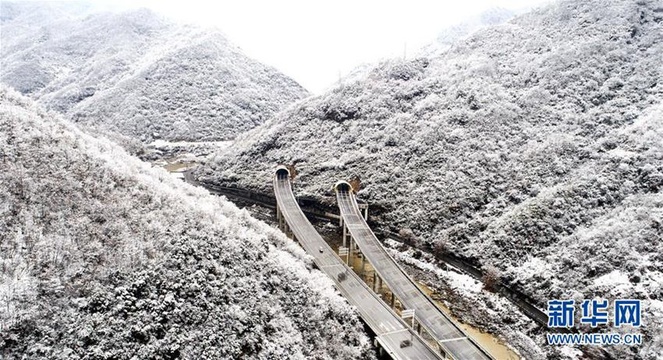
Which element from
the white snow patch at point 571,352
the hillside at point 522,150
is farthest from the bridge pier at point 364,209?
the white snow patch at point 571,352

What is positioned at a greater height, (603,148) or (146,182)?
(603,148)

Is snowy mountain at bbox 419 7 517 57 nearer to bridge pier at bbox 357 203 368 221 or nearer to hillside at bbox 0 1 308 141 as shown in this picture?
hillside at bbox 0 1 308 141

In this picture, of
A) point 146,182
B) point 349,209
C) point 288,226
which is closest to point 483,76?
point 349,209

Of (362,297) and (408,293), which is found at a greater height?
(408,293)

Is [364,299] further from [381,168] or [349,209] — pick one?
[381,168]

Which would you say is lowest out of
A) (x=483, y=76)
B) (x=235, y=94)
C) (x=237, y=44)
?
(x=483, y=76)

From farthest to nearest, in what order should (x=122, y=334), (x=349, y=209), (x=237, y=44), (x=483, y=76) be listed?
(x=237, y=44) → (x=483, y=76) → (x=349, y=209) → (x=122, y=334)

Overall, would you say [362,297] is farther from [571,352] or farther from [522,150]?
[522,150]

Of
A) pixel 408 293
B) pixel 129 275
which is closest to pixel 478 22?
pixel 408 293
